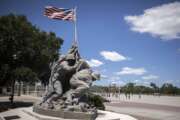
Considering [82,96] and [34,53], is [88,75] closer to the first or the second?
[82,96]

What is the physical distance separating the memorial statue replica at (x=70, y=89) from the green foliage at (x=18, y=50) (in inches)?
320

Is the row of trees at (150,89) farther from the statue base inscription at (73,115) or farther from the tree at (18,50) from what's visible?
the statue base inscription at (73,115)

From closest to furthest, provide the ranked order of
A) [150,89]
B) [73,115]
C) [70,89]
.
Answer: [73,115] → [70,89] → [150,89]

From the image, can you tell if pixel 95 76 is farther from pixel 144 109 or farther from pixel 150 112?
pixel 144 109

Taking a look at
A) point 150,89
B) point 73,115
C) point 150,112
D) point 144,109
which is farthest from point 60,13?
point 150,89

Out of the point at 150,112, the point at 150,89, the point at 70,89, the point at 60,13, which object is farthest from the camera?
the point at 150,89

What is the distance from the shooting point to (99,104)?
20031mm

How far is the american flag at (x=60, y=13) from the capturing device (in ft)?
54.6

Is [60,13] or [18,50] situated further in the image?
[18,50]

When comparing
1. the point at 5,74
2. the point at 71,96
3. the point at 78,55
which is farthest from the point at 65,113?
the point at 5,74

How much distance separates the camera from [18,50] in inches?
924

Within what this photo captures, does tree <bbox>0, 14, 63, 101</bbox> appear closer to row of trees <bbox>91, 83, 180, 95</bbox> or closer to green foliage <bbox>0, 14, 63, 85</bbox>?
green foliage <bbox>0, 14, 63, 85</bbox>

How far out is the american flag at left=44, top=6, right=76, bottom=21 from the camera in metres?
16.7

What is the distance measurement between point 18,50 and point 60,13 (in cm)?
851
